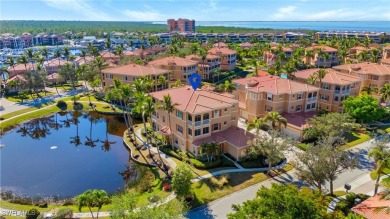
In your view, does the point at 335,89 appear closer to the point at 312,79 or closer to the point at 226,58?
the point at 312,79

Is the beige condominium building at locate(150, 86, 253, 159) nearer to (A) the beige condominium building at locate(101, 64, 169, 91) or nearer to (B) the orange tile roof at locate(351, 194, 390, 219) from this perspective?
(B) the orange tile roof at locate(351, 194, 390, 219)

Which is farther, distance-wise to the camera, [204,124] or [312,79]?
[312,79]

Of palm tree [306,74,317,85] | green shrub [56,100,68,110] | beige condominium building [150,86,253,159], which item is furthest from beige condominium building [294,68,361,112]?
green shrub [56,100,68,110]

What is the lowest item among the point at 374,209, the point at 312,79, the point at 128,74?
the point at 374,209

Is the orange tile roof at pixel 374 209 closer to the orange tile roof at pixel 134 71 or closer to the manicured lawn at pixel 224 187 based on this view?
the manicured lawn at pixel 224 187

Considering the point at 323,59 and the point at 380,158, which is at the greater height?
the point at 323,59

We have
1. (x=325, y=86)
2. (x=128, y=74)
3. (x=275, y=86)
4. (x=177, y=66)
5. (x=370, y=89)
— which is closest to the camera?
(x=275, y=86)

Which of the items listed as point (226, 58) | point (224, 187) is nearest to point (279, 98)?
point (224, 187)
